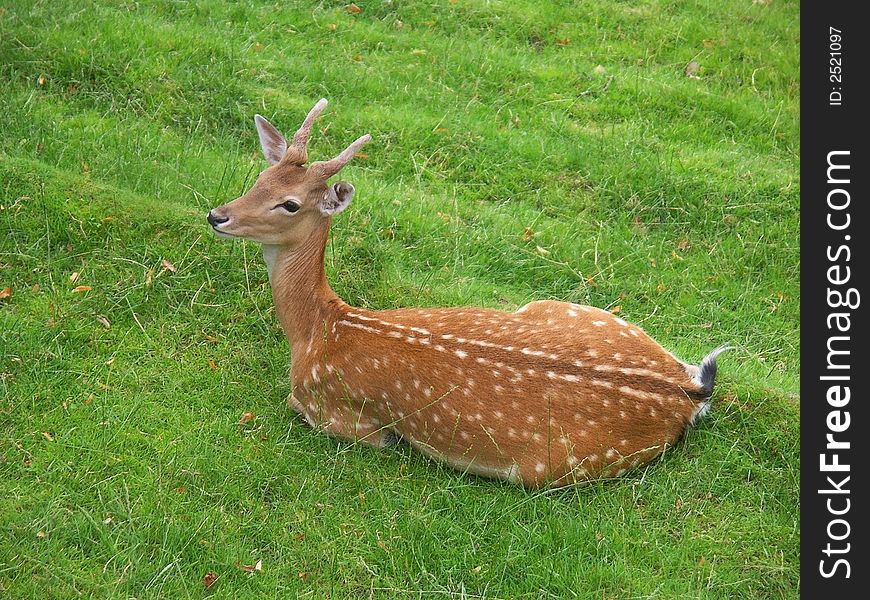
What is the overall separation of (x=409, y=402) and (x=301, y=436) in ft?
2.30

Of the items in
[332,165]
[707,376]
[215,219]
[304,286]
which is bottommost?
[707,376]

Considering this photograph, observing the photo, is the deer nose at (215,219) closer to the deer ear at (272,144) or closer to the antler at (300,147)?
the antler at (300,147)

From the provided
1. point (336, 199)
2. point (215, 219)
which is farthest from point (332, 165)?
point (215, 219)

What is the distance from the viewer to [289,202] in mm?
5617

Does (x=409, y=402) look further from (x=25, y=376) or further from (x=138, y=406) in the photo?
(x=25, y=376)

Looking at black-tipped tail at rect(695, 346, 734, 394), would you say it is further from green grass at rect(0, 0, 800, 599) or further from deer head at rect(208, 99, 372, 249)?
deer head at rect(208, 99, 372, 249)

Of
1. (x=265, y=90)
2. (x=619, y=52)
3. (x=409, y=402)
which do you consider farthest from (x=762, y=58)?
(x=409, y=402)

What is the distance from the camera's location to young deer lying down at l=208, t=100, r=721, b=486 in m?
5.21

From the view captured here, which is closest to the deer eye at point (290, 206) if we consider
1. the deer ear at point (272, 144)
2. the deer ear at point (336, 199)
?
the deer ear at point (336, 199)

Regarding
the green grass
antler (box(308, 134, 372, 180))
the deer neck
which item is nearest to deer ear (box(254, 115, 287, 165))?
antler (box(308, 134, 372, 180))

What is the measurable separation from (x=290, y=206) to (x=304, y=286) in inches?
19.7

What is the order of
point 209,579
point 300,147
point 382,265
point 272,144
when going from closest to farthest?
point 209,579, point 300,147, point 272,144, point 382,265

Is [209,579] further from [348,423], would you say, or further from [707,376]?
[707,376]

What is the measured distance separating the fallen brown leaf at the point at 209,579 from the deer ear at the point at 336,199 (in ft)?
6.72
